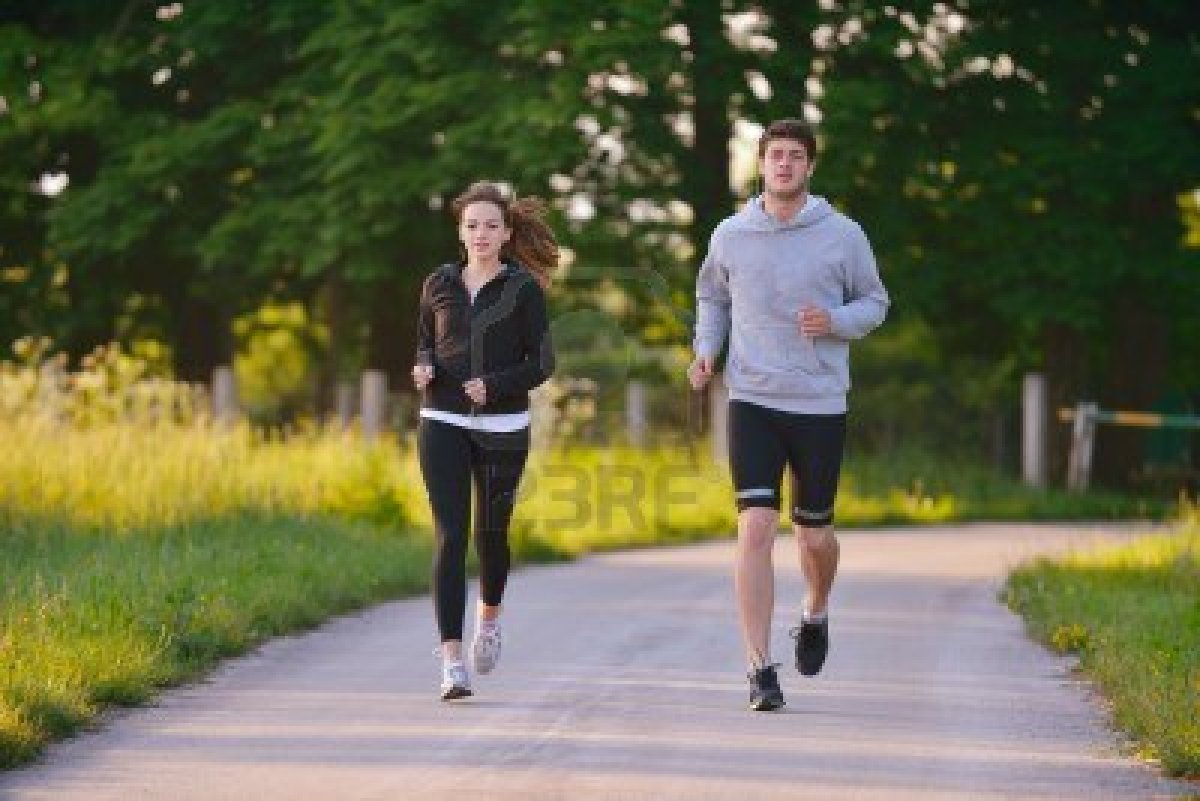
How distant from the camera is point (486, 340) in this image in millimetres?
10586

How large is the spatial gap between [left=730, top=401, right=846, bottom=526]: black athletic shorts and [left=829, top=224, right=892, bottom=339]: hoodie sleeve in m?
0.37

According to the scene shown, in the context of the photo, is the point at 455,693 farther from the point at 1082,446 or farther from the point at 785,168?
the point at 1082,446

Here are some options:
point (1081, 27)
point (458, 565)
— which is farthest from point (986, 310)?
point (458, 565)

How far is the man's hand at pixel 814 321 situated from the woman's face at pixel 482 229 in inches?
51.0

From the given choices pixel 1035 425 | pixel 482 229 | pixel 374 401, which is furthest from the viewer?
pixel 1035 425

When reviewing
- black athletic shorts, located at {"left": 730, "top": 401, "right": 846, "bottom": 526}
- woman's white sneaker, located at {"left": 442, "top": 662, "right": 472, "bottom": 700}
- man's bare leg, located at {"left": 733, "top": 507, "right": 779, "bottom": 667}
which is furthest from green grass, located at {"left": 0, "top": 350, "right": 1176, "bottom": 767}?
black athletic shorts, located at {"left": 730, "top": 401, "right": 846, "bottom": 526}

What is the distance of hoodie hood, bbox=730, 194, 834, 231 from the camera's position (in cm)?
1030

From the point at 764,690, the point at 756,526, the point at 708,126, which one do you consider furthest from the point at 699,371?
the point at 708,126

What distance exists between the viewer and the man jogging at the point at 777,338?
10.3 meters

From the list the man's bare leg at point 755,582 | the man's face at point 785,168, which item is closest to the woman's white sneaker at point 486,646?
the man's bare leg at point 755,582

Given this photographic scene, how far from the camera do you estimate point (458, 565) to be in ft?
34.7

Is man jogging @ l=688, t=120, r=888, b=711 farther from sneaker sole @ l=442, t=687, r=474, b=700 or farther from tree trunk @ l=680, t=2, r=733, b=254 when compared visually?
tree trunk @ l=680, t=2, r=733, b=254

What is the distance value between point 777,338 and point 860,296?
40cm

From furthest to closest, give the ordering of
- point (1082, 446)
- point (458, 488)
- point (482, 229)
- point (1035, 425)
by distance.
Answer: point (1035, 425) < point (1082, 446) < point (482, 229) < point (458, 488)
